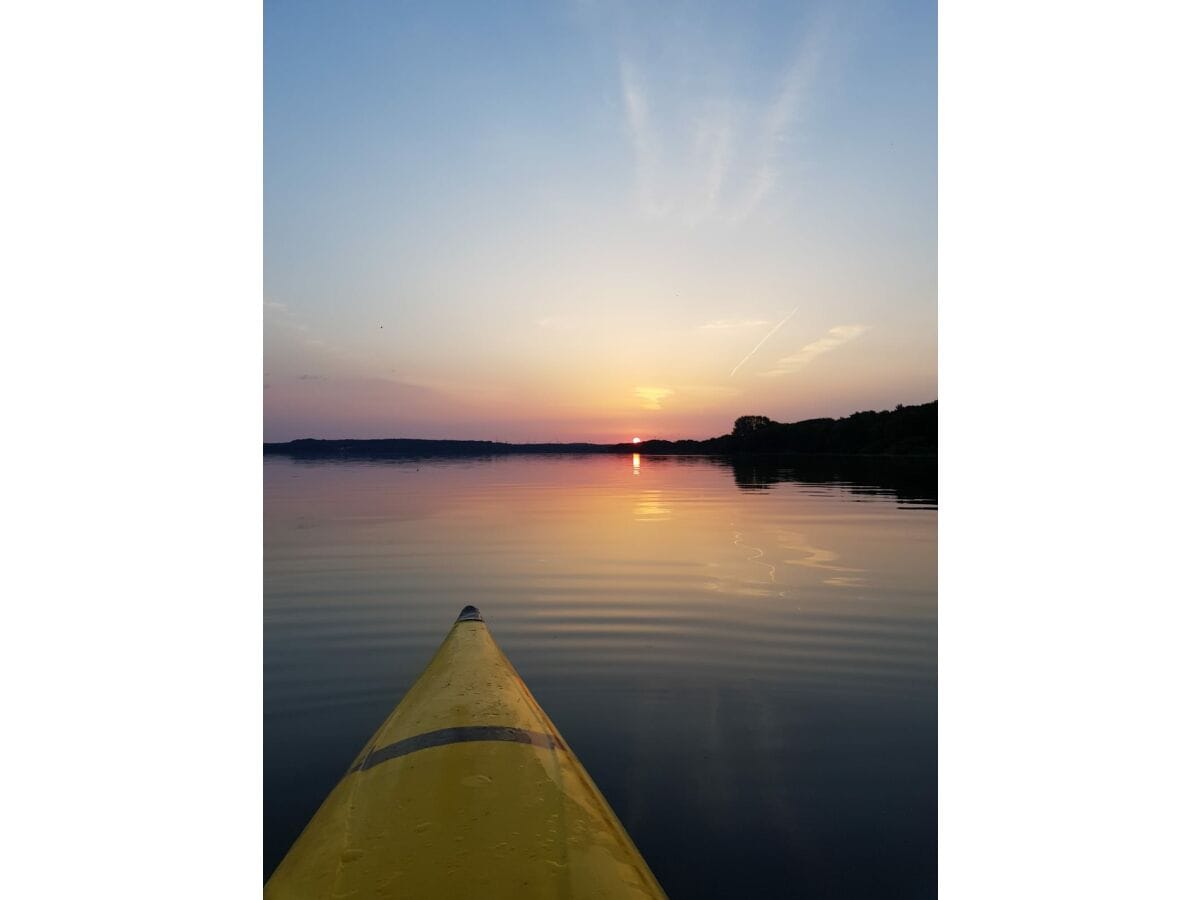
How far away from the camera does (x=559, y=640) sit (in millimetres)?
6895

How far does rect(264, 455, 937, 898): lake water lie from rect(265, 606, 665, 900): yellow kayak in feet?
2.53

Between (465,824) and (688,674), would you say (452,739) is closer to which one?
(465,824)

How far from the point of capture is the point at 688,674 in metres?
5.81

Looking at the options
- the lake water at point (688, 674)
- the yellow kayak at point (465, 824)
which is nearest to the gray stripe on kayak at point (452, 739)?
the yellow kayak at point (465, 824)

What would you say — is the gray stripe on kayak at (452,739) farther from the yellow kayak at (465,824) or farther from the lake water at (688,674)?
the lake water at (688,674)

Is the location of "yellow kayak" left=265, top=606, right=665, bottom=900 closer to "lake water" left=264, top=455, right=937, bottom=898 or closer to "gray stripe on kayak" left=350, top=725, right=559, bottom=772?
"gray stripe on kayak" left=350, top=725, right=559, bottom=772

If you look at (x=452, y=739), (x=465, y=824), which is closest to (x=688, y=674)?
(x=452, y=739)

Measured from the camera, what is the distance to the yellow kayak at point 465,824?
2166mm

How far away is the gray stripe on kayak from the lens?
321cm

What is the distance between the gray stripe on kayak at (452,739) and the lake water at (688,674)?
27.5 inches

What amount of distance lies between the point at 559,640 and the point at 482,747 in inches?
151
